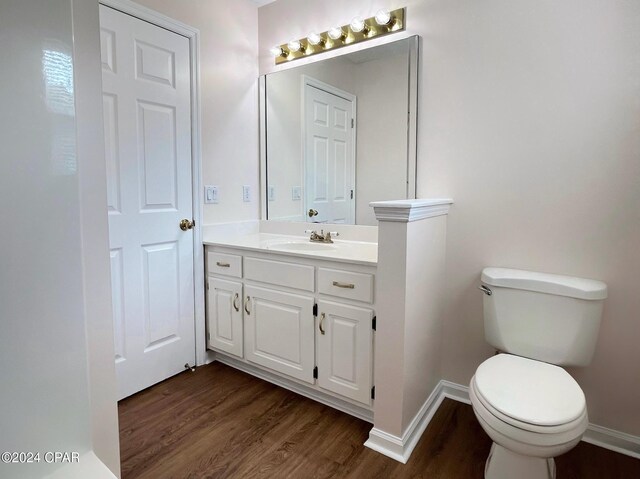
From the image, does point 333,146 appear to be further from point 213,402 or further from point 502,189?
point 213,402

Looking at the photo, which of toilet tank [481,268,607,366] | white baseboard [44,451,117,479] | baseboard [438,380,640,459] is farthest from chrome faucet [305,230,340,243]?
white baseboard [44,451,117,479]

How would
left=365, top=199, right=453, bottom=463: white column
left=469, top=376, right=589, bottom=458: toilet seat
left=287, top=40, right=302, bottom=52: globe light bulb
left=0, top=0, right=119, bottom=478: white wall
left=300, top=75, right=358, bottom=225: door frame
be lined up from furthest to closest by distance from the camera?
left=287, top=40, right=302, bottom=52: globe light bulb → left=300, top=75, right=358, bottom=225: door frame → left=365, top=199, right=453, bottom=463: white column → left=469, top=376, right=589, bottom=458: toilet seat → left=0, top=0, right=119, bottom=478: white wall

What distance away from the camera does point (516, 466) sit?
55.3 inches

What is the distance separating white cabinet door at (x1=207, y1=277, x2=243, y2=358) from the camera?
2.29 meters

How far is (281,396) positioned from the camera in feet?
Answer: 6.93

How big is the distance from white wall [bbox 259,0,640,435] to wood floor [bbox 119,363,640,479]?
32cm

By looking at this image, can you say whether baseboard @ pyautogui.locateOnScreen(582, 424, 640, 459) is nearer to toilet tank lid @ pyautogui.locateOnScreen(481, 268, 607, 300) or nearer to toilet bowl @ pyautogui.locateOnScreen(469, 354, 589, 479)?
toilet bowl @ pyautogui.locateOnScreen(469, 354, 589, 479)

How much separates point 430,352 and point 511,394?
624 mm

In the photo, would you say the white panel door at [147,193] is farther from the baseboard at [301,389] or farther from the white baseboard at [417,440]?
the white baseboard at [417,440]

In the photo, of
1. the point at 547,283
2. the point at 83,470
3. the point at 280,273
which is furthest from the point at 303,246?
the point at 83,470

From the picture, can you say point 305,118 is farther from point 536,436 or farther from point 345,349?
point 536,436

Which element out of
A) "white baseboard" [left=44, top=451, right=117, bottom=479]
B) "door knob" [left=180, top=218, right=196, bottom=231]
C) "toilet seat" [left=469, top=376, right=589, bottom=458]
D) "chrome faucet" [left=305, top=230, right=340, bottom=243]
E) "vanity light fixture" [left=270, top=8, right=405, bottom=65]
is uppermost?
"vanity light fixture" [left=270, top=8, right=405, bottom=65]

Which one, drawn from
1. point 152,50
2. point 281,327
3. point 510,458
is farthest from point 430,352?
point 152,50

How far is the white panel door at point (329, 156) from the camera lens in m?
2.37
